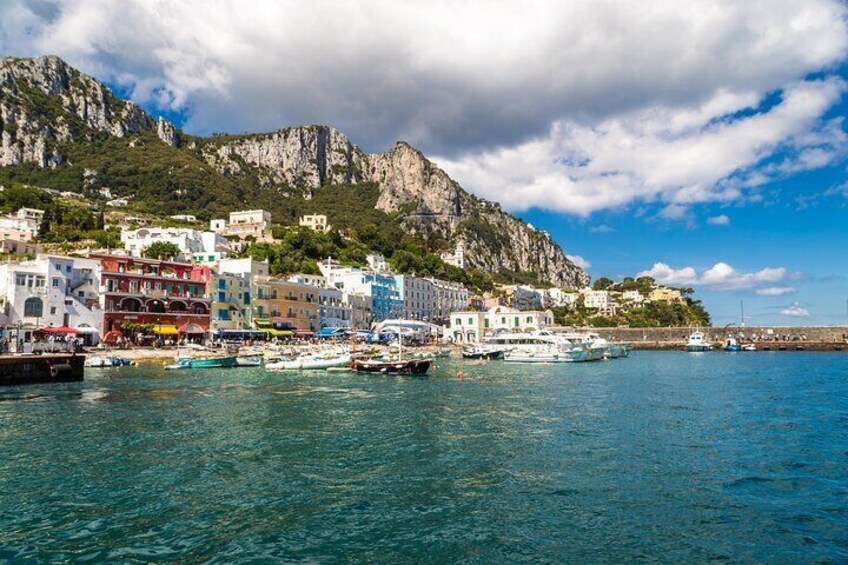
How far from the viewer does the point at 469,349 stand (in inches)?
3140

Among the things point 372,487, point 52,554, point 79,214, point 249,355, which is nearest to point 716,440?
point 372,487

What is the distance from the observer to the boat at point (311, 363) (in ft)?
178

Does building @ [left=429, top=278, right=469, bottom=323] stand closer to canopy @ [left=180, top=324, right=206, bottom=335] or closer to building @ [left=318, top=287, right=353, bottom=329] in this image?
building @ [left=318, top=287, right=353, bottom=329]

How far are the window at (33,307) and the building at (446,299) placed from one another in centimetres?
7656

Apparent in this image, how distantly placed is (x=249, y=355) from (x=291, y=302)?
29241 millimetres

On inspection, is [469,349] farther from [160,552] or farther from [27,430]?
[160,552]

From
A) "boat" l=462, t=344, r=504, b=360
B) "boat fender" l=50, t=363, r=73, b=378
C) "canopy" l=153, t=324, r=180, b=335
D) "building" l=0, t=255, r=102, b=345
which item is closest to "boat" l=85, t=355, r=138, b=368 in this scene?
"building" l=0, t=255, r=102, b=345

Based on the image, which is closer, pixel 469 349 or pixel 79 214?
pixel 469 349

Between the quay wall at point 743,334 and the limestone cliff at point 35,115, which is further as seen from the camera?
the limestone cliff at point 35,115

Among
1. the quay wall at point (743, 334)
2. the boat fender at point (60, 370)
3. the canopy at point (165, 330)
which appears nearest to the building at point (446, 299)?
the quay wall at point (743, 334)

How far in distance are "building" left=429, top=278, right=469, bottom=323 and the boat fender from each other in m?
87.8

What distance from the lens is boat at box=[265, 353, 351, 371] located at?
178ft

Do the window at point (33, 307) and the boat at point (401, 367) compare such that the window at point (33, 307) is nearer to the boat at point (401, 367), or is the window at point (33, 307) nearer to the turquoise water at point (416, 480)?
the turquoise water at point (416, 480)

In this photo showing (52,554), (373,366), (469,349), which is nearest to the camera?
(52,554)
